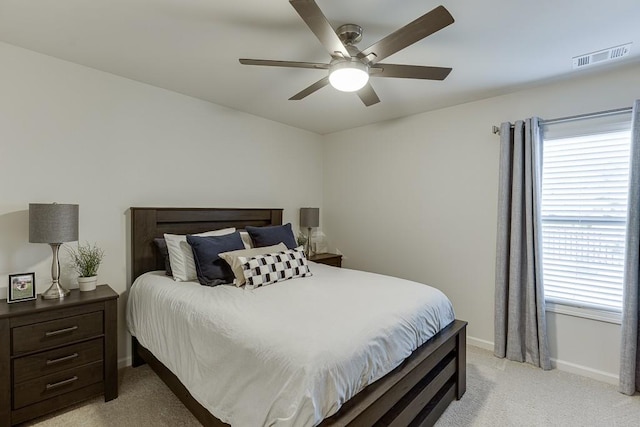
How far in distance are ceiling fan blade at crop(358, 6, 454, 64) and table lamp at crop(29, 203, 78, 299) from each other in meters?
2.18

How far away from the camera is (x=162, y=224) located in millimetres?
2855

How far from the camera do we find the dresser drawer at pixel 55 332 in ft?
6.13

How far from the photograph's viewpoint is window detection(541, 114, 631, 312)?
2.45 m

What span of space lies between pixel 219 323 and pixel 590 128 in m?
3.19

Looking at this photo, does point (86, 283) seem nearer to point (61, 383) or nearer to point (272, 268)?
point (61, 383)

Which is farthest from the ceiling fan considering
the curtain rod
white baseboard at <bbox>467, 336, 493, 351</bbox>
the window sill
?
white baseboard at <bbox>467, 336, 493, 351</bbox>

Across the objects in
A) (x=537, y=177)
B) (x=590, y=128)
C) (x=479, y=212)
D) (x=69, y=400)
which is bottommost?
(x=69, y=400)

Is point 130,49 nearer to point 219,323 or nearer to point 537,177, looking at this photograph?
point 219,323

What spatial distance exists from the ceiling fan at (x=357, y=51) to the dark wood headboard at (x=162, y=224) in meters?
1.69

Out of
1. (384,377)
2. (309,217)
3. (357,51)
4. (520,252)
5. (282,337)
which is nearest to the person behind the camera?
(282,337)

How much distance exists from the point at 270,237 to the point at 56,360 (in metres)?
1.72

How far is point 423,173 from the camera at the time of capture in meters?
3.52

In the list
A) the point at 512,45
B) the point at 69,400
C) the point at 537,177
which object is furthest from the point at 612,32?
the point at 69,400

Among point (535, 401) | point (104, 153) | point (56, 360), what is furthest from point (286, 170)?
point (535, 401)
